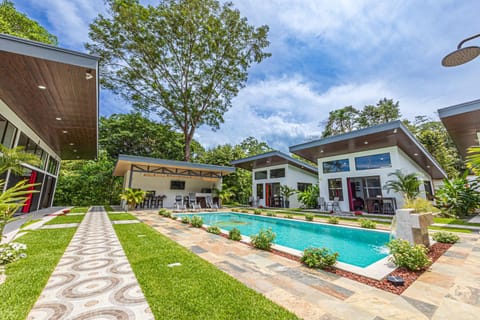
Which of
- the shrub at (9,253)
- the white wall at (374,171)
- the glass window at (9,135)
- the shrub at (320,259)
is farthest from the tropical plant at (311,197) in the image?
the glass window at (9,135)

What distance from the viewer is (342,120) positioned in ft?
84.1

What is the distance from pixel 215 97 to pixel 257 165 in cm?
745

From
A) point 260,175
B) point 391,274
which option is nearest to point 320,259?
point 391,274

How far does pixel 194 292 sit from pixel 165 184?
1337cm

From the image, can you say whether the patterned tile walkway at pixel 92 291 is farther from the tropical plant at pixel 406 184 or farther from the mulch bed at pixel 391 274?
the tropical plant at pixel 406 184

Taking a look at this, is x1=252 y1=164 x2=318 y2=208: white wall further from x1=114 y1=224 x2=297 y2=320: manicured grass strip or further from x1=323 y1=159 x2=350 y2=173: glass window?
x1=114 y1=224 x2=297 y2=320: manicured grass strip

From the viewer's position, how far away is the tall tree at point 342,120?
25188 millimetres

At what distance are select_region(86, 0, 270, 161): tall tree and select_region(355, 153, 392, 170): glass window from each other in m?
11.9

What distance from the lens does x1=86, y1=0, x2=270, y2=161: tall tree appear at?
44.2 ft

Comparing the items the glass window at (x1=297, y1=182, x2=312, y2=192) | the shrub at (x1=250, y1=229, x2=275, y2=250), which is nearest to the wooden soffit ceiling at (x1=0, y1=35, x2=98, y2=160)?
the shrub at (x1=250, y1=229, x2=275, y2=250)

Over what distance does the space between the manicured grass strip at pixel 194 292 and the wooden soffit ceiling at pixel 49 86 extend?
Result: 13.4ft

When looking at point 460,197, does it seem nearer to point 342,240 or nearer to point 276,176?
point 342,240

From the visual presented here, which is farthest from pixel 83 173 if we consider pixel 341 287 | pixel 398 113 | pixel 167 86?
pixel 398 113

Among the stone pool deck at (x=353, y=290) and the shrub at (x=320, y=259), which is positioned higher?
the shrub at (x=320, y=259)
